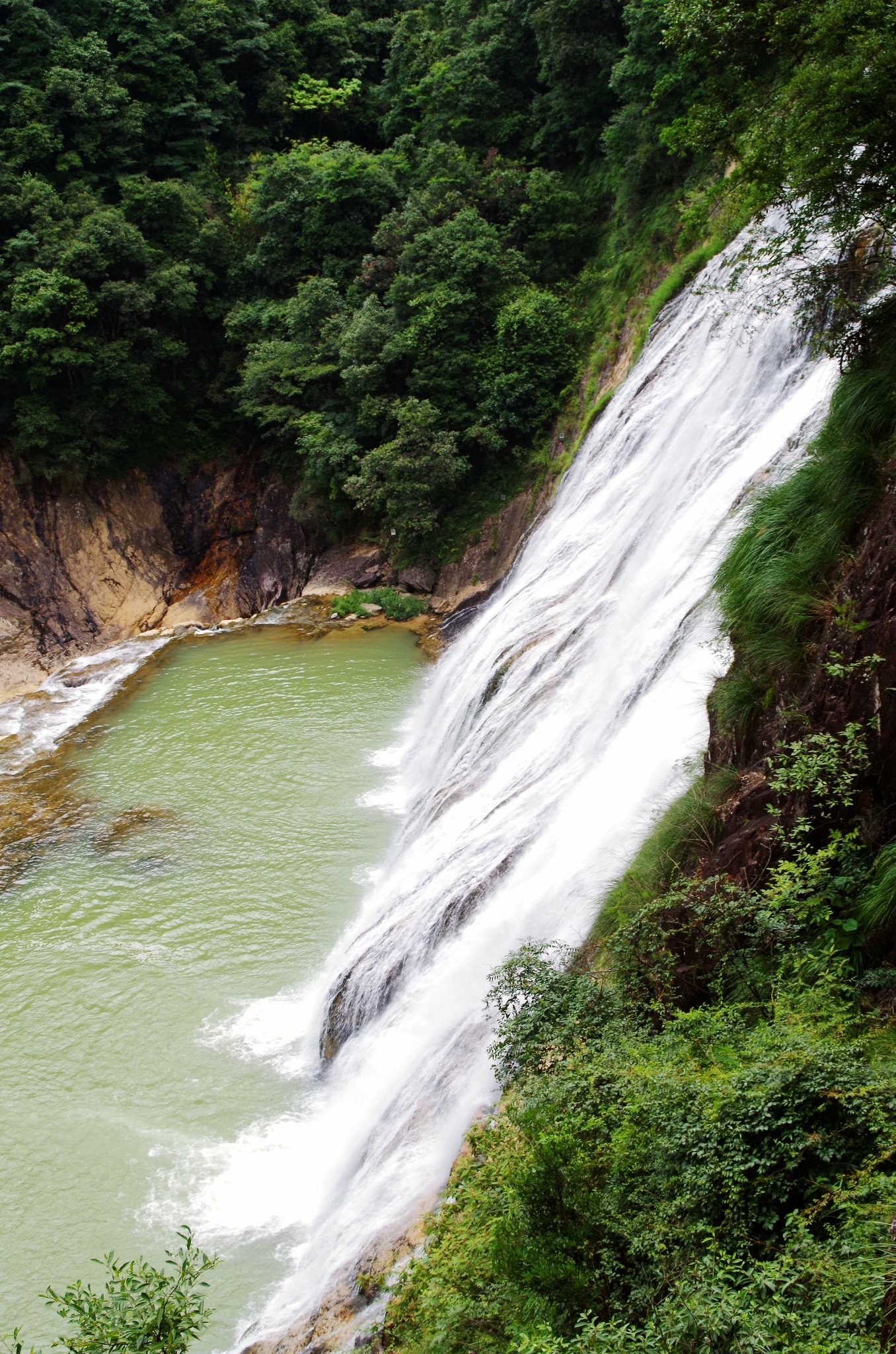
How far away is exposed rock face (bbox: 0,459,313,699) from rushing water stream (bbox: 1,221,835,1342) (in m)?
6.30

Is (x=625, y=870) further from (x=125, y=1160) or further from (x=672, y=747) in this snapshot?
(x=125, y=1160)

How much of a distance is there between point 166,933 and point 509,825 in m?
4.43

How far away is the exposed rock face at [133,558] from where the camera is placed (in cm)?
2016

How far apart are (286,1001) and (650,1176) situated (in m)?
6.01

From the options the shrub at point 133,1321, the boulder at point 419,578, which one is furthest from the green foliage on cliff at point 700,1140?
the boulder at point 419,578

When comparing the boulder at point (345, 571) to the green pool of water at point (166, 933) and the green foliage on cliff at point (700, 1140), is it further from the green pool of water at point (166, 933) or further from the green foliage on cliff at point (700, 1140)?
the green foliage on cliff at point (700, 1140)

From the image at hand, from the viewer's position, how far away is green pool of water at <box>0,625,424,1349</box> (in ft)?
25.5

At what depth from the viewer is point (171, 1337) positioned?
3826 mm

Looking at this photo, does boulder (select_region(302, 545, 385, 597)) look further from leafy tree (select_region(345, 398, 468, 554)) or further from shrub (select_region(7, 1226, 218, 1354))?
shrub (select_region(7, 1226, 218, 1354))

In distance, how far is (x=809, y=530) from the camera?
6242 mm

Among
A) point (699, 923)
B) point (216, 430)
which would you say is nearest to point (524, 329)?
point (216, 430)

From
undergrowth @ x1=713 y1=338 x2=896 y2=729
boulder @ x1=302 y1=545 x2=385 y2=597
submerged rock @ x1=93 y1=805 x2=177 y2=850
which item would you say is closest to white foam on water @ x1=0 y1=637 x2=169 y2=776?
submerged rock @ x1=93 y1=805 x2=177 y2=850

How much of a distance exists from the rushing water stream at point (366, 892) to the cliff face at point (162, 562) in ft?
16.5

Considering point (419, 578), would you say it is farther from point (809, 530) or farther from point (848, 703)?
point (848, 703)
